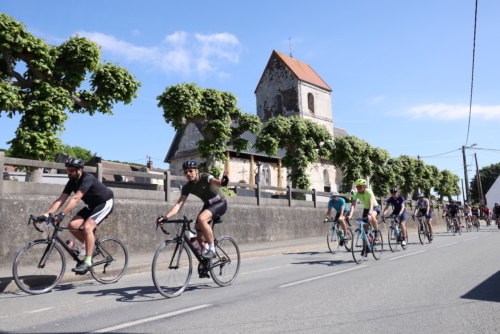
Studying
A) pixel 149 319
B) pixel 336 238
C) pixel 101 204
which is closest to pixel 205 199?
pixel 101 204

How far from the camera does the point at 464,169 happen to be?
158 feet

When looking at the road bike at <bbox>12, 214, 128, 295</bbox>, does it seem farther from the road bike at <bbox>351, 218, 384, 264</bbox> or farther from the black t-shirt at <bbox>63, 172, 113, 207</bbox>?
the road bike at <bbox>351, 218, 384, 264</bbox>

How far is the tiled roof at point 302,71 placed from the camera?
2344 inches

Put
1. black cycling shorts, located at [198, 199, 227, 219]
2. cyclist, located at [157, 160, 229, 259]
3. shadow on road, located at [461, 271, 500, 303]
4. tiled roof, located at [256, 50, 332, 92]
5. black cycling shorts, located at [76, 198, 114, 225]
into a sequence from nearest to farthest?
shadow on road, located at [461, 271, 500, 303]
cyclist, located at [157, 160, 229, 259]
black cycling shorts, located at [198, 199, 227, 219]
black cycling shorts, located at [76, 198, 114, 225]
tiled roof, located at [256, 50, 332, 92]

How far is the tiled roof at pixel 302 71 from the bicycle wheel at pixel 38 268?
5390cm

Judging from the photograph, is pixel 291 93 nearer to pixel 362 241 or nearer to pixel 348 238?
pixel 348 238

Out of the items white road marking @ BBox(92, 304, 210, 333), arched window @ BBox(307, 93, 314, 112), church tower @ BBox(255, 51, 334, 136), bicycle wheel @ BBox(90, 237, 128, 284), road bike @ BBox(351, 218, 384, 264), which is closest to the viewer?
white road marking @ BBox(92, 304, 210, 333)

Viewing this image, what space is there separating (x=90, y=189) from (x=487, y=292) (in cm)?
642

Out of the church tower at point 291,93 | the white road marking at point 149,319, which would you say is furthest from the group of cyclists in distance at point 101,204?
the church tower at point 291,93

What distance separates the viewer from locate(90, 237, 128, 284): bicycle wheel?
23.2 feet

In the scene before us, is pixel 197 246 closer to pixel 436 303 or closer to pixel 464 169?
pixel 436 303

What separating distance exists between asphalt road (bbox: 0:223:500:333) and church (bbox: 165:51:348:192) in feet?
146

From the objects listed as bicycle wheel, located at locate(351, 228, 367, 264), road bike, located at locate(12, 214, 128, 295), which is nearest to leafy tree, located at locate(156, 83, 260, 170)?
bicycle wheel, located at locate(351, 228, 367, 264)

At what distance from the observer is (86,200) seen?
22.6ft
